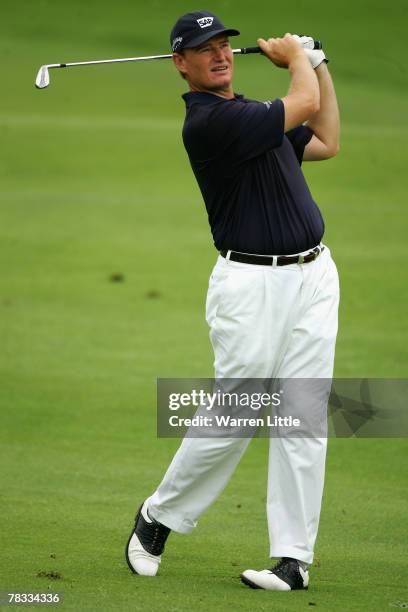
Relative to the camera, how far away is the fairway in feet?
16.7

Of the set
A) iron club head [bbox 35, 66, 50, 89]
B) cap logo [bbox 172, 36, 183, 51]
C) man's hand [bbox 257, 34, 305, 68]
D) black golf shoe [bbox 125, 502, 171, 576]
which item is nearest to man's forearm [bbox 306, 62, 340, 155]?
man's hand [bbox 257, 34, 305, 68]

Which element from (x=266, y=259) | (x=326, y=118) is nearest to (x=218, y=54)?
(x=326, y=118)

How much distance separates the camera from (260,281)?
188 inches

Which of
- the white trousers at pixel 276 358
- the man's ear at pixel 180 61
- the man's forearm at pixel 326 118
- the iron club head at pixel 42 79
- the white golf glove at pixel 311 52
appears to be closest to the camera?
the white trousers at pixel 276 358

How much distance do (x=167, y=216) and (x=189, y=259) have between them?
9.93 feet

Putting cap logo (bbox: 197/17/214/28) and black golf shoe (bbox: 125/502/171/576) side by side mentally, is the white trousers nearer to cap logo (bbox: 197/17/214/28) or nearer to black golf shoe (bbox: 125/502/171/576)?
black golf shoe (bbox: 125/502/171/576)

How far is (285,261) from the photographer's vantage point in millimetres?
4805

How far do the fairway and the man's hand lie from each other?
1993 millimetres

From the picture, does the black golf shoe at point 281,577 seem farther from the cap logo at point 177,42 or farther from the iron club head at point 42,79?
the iron club head at point 42,79

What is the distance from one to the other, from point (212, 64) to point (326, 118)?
64 centimetres

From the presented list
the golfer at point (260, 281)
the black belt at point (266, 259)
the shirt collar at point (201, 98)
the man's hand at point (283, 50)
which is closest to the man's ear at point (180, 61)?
the golfer at point (260, 281)

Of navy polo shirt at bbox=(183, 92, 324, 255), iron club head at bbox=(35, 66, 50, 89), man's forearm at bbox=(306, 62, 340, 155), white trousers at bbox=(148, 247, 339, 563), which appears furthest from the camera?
iron club head at bbox=(35, 66, 50, 89)

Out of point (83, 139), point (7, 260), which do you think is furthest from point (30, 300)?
point (83, 139)

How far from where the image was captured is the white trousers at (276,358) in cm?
479
